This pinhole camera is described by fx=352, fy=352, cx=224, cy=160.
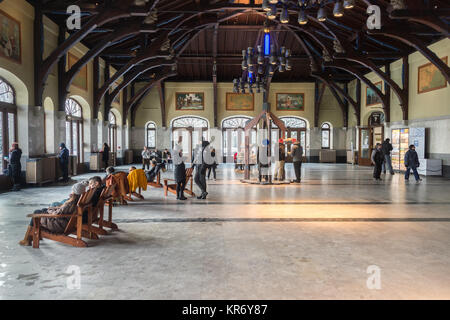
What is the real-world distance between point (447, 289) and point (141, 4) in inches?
387

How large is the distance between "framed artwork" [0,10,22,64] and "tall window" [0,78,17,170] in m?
0.85

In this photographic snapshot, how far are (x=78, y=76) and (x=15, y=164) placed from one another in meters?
5.90

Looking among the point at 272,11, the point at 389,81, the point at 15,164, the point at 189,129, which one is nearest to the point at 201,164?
the point at 272,11

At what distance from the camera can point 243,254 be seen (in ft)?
14.1

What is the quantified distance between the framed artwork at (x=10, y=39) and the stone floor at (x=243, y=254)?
4.18m

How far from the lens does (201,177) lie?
8.53 m

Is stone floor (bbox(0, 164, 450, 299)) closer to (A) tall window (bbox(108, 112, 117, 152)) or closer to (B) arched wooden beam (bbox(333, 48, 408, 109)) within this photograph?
(B) arched wooden beam (bbox(333, 48, 408, 109))

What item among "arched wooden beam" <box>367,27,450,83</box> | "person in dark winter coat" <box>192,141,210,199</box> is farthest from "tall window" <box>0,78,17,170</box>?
"arched wooden beam" <box>367,27,450,83</box>

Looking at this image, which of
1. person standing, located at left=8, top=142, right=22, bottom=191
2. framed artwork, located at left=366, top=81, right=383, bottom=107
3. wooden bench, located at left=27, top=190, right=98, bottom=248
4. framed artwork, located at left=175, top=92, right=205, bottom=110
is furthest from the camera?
framed artwork, located at left=175, top=92, right=205, bottom=110

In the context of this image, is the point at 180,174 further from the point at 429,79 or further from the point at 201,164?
the point at 429,79

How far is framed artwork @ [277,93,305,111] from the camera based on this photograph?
2417cm
